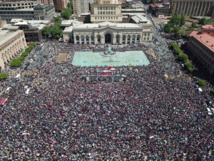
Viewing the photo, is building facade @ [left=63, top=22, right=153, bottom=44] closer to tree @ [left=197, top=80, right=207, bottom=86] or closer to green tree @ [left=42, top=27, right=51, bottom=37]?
green tree @ [left=42, top=27, right=51, bottom=37]

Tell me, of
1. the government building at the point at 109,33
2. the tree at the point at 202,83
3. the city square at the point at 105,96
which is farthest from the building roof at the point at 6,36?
the tree at the point at 202,83

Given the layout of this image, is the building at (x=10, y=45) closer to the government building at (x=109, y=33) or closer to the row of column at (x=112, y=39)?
the government building at (x=109, y=33)

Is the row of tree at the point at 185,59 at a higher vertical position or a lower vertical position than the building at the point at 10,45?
lower

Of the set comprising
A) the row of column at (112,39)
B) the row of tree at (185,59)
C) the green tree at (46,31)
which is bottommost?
the row of tree at (185,59)

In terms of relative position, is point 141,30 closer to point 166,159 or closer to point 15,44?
point 15,44

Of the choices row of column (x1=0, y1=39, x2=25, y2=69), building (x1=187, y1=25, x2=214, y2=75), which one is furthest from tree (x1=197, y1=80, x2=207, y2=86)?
row of column (x1=0, y1=39, x2=25, y2=69)

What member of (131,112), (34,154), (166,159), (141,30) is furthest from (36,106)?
(141,30)

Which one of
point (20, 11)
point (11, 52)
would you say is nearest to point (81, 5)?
point (20, 11)
